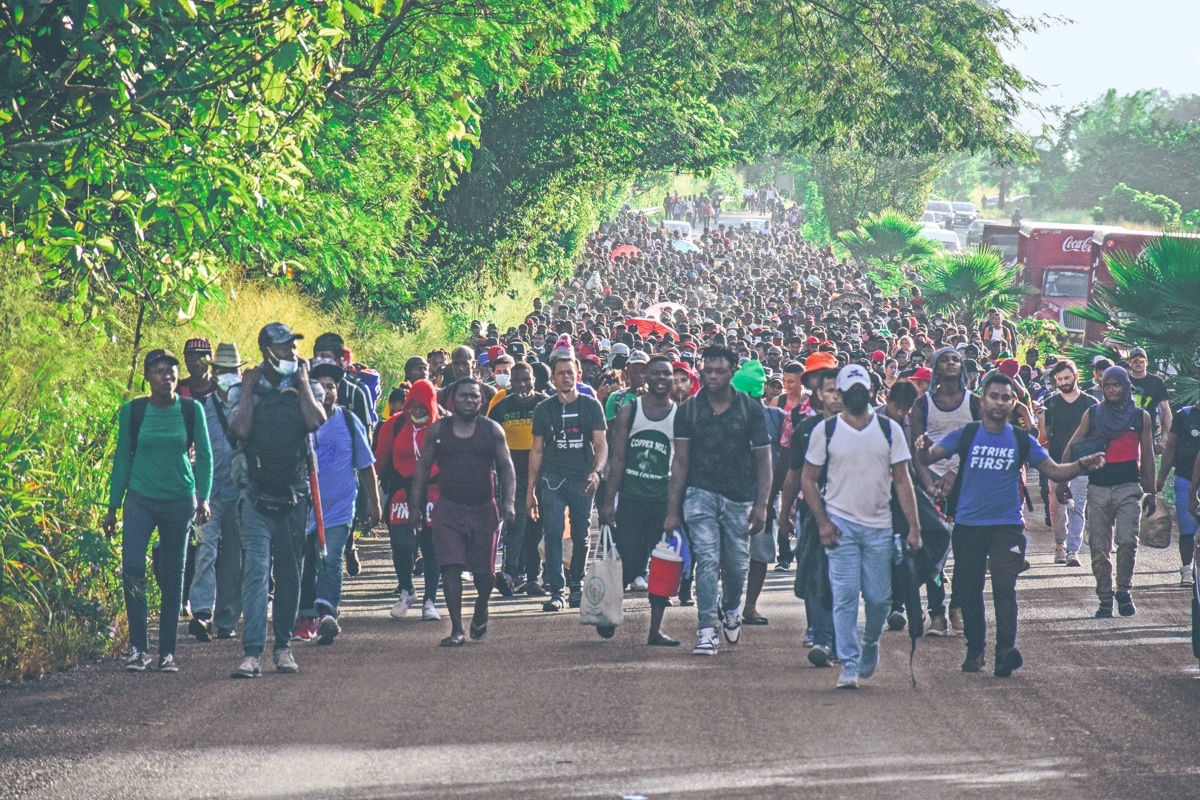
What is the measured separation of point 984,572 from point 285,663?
4.02 m

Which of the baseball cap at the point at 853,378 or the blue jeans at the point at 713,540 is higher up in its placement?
the baseball cap at the point at 853,378

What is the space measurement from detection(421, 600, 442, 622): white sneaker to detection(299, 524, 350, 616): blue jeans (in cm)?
94

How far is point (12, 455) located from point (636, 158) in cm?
2415

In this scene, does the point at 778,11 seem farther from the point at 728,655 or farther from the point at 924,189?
the point at 924,189

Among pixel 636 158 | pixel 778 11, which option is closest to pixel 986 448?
pixel 778 11

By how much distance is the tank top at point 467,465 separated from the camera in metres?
10.4

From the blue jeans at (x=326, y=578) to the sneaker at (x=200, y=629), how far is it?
1.98ft

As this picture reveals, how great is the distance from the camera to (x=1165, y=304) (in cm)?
1536

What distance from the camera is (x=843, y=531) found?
29.9ft

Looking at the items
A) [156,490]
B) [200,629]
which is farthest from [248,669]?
[200,629]

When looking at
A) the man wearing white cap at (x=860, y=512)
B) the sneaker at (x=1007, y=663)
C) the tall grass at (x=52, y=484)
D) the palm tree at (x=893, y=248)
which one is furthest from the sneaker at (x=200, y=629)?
the palm tree at (x=893, y=248)

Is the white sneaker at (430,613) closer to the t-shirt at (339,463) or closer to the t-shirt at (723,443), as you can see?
the t-shirt at (339,463)

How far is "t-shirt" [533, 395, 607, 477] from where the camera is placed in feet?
39.9

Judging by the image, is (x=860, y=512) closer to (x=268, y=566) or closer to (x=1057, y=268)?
(x=268, y=566)
